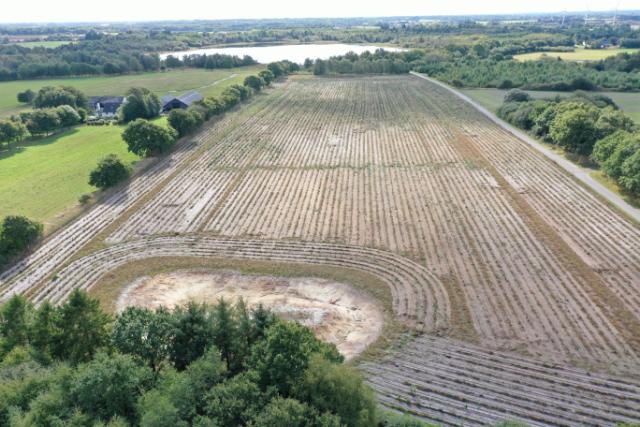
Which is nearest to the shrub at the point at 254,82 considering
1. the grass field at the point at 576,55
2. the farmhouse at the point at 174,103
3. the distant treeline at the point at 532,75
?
the farmhouse at the point at 174,103

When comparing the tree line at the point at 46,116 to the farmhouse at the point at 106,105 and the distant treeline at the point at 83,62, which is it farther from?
the distant treeline at the point at 83,62

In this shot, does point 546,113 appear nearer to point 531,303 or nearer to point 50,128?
point 531,303

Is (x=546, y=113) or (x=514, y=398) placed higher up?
(x=546, y=113)

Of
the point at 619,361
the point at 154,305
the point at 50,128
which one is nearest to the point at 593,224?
the point at 619,361

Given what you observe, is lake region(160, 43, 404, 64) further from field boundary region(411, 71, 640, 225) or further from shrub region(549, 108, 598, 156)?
shrub region(549, 108, 598, 156)

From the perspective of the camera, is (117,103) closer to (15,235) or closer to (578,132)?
(15,235)

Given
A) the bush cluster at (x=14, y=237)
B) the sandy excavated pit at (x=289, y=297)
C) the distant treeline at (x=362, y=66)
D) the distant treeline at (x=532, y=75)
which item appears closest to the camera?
the sandy excavated pit at (x=289, y=297)
